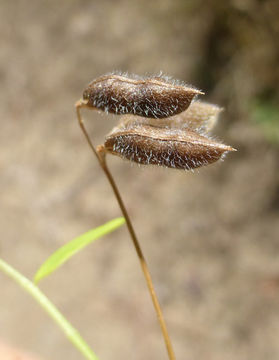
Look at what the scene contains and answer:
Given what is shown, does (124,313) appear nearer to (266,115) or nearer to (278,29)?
(266,115)

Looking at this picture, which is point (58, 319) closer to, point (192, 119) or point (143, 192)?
point (192, 119)

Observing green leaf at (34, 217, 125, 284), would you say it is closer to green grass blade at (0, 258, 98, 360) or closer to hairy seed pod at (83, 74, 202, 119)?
green grass blade at (0, 258, 98, 360)

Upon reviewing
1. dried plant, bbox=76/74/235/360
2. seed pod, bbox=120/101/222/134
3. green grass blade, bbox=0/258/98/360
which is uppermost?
seed pod, bbox=120/101/222/134

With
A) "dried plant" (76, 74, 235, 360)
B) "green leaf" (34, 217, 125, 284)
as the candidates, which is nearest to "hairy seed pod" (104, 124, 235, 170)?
"dried plant" (76, 74, 235, 360)

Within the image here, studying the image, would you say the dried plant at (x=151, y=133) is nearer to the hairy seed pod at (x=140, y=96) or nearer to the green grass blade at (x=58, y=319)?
the hairy seed pod at (x=140, y=96)

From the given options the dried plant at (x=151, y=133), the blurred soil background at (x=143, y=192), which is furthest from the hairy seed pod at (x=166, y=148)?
the blurred soil background at (x=143, y=192)

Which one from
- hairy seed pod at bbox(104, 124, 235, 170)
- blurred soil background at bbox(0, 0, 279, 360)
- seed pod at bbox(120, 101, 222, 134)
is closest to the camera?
hairy seed pod at bbox(104, 124, 235, 170)

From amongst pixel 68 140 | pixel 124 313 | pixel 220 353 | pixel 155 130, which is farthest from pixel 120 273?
pixel 155 130

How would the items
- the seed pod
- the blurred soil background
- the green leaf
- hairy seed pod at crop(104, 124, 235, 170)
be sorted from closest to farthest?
hairy seed pod at crop(104, 124, 235, 170) → the seed pod → the green leaf → the blurred soil background
